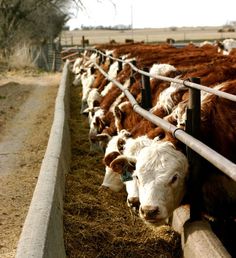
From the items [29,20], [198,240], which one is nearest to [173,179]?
[198,240]

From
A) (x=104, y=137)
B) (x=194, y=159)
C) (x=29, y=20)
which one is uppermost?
(x=29, y=20)

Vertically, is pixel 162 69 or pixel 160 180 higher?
pixel 162 69

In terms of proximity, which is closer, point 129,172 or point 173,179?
point 173,179

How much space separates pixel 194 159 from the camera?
405 cm

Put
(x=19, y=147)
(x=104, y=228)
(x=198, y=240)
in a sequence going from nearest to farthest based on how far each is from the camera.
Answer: (x=198, y=240) < (x=104, y=228) < (x=19, y=147)

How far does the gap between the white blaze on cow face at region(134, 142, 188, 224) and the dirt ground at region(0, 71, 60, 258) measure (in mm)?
1257

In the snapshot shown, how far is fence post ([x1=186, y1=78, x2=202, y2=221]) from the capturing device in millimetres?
4051

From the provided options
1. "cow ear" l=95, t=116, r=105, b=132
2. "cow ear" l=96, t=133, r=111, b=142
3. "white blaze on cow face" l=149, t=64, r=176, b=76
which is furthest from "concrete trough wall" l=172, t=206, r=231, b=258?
"white blaze on cow face" l=149, t=64, r=176, b=76

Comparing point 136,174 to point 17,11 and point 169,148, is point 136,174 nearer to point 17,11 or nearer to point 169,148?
point 169,148

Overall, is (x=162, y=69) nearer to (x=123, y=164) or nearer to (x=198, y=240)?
(x=123, y=164)

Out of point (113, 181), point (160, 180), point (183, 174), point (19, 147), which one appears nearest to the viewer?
point (160, 180)

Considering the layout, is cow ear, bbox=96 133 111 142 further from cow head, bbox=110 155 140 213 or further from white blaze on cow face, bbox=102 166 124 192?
cow head, bbox=110 155 140 213

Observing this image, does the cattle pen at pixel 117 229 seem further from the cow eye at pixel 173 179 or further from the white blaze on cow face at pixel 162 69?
the white blaze on cow face at pixel 162 69

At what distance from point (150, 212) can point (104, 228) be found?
1124mm
